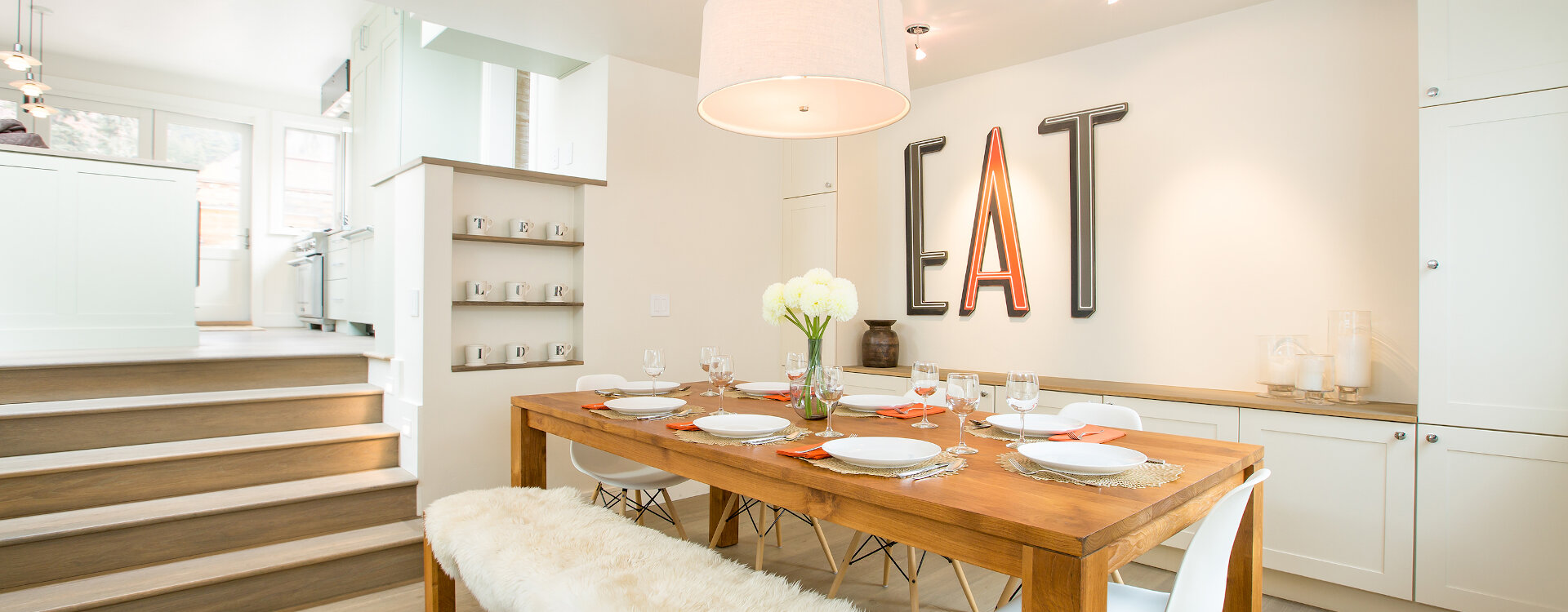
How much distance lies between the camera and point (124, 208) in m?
4.16

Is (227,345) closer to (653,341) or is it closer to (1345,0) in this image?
(653,341)

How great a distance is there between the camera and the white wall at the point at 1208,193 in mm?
2711

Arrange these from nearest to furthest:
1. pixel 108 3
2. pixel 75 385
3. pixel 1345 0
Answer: pixel 1345 0 → pixel 75 385 → pixel 108 3

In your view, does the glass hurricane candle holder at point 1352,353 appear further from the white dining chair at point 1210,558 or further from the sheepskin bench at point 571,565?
the sheepskin bench at point 571,565

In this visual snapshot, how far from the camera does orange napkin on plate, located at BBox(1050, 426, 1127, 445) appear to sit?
1.77 metres

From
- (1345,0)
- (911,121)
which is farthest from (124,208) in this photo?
(1345,0)

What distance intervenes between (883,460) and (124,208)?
16.4 feet

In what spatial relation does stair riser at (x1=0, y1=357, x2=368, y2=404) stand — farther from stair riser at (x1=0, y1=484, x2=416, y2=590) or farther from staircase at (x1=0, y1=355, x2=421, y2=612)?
stair riser at (x1=0, y1=484, x2=416, y2=590)

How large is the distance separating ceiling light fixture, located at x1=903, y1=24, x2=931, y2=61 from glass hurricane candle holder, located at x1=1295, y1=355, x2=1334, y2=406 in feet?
6.71

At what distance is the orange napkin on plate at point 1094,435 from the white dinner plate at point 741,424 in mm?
702

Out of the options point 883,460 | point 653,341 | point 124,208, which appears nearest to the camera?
point 883,460

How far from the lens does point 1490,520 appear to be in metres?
2.23

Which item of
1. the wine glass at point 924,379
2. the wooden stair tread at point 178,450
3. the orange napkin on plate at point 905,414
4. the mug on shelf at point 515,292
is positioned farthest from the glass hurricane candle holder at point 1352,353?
the wooden stair tread at point 178,450

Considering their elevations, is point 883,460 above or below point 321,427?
above
